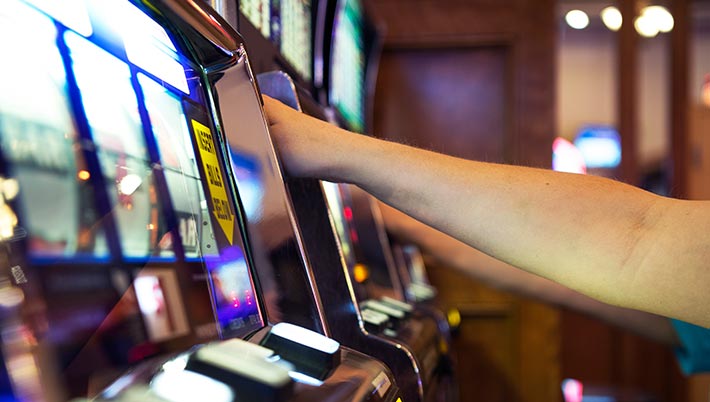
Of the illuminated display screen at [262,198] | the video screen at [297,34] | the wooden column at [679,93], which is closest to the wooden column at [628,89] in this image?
the wooden column at [679,93]

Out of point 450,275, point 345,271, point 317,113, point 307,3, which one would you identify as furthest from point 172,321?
point 450,275

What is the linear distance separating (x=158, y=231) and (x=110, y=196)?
0.24ft

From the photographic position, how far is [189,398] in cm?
41

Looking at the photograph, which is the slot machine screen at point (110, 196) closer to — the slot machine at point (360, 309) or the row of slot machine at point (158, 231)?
the row of slot machine at point (158, 231)

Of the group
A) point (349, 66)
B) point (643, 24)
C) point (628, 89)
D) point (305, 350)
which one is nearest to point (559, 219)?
point (305, 350)

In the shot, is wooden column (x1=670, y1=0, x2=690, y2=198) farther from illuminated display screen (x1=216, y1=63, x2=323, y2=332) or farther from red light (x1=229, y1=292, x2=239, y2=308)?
red light (x1=229, y1=292, x2=239, y2=308)

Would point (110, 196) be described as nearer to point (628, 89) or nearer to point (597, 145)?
point (628, 89)

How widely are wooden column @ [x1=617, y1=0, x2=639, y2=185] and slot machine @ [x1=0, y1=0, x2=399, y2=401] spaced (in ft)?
10.8

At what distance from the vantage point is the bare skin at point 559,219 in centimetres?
75

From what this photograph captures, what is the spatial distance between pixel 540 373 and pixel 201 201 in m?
2.77

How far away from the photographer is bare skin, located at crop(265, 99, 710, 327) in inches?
29.4

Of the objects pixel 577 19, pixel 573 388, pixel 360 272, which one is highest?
pixel 577 19

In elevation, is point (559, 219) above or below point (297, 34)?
below

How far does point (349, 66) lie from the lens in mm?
2373
